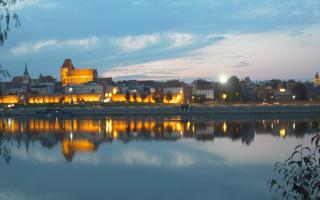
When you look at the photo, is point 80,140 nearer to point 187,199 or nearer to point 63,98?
point 187,199

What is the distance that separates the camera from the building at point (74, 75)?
399 feet

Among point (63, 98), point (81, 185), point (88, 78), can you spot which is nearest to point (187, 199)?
point (81, 185)

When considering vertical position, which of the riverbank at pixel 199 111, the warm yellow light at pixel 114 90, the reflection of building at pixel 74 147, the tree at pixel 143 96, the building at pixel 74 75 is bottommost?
the reflection of building at pixel 74 147

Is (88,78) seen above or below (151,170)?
above

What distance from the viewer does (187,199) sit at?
12.6m

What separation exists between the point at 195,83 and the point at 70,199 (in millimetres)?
101715

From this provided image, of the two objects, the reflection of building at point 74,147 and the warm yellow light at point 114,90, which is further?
the warm yellow light at point 114,90

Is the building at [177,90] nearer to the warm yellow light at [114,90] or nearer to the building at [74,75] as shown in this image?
the warm yellow light at [114,90]

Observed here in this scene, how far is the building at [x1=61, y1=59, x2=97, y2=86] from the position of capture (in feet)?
399

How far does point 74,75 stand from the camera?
124 m

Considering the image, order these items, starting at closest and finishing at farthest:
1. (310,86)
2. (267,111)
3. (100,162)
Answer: (100,162) < (267,111) < (310,86)

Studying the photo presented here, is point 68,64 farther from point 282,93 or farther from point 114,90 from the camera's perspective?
point 282,93

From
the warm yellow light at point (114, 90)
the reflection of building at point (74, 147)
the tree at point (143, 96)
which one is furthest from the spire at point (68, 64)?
the reflection of building at point (74, 147)

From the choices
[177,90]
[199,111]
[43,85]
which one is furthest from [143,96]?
[199,111]
